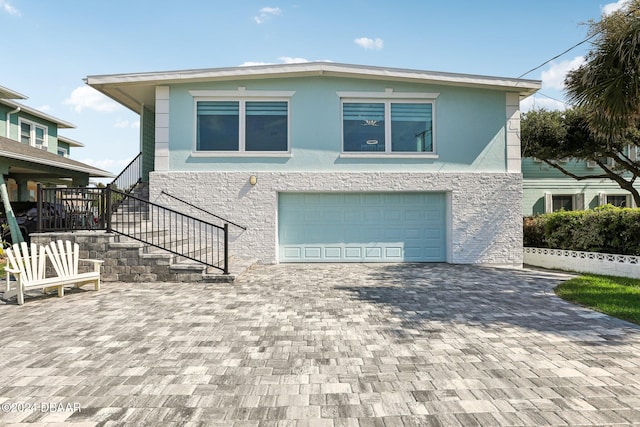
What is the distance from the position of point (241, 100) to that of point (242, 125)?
0.73 m

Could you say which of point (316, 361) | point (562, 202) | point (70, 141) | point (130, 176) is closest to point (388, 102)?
point (130, 176)

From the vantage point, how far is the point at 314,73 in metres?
10.2

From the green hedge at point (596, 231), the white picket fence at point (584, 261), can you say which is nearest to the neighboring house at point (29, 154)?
the white picket fence at point (584, 261)

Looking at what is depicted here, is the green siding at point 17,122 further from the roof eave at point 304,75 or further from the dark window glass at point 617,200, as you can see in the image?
the dark window glass at point 617,200

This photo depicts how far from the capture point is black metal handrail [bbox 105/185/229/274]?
7.94 metres

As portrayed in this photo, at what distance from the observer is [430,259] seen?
1074 cm

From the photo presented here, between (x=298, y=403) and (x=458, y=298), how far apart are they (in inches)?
172

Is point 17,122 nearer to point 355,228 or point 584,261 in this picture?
point 355,228

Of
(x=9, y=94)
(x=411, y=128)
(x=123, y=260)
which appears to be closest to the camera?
(x=123, y=260)

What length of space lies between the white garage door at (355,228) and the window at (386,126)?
1415 mm

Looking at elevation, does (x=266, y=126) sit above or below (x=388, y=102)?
below

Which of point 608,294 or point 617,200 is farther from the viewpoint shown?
point 617,200

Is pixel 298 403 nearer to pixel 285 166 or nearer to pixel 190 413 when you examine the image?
pixel 190 413

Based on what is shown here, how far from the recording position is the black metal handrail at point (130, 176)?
424 inches
